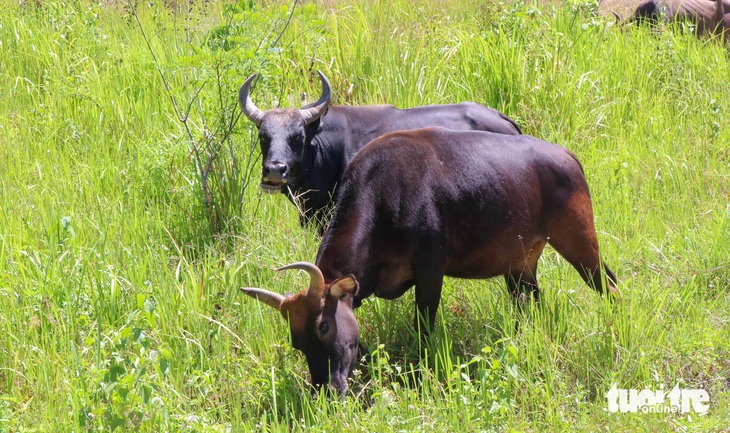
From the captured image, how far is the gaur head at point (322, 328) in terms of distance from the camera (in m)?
5.09

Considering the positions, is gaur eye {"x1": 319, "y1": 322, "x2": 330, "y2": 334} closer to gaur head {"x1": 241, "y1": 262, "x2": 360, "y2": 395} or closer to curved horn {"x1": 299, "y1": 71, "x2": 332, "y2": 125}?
gaur head {"x1": 241, "y1": 262, "x2": 360, "y2": 395}

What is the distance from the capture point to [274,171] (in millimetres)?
6934

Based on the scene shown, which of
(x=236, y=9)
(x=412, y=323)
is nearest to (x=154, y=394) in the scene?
(x=412, y=323)

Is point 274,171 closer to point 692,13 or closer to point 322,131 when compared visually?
point 322,131

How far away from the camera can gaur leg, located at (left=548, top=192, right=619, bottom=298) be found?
591 cm

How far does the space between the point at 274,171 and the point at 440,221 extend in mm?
1726

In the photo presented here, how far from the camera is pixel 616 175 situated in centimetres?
779

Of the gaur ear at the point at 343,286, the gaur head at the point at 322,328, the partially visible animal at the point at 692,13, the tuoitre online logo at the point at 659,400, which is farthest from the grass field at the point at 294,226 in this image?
the partially visible animal at the point at 692,13

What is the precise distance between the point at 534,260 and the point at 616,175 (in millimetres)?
1979

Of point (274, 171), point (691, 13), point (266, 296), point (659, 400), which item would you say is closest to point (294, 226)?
point (274, 171)

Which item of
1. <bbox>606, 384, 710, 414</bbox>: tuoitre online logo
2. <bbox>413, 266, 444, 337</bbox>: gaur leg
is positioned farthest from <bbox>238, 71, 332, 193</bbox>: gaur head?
<bbox>606, 384, 710, 414</bbox>: tuoitre online logo

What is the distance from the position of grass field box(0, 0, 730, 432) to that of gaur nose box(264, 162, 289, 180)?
262 mm

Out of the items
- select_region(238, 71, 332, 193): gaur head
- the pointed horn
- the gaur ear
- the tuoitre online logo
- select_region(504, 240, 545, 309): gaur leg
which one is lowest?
the tuoitre online logo

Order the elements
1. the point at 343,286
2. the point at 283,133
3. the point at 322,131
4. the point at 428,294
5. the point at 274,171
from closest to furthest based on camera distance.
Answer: the point at 343,286 → the point at 428,294 → the point at 274,171 → the point at 283,133 → the point at 322,131
